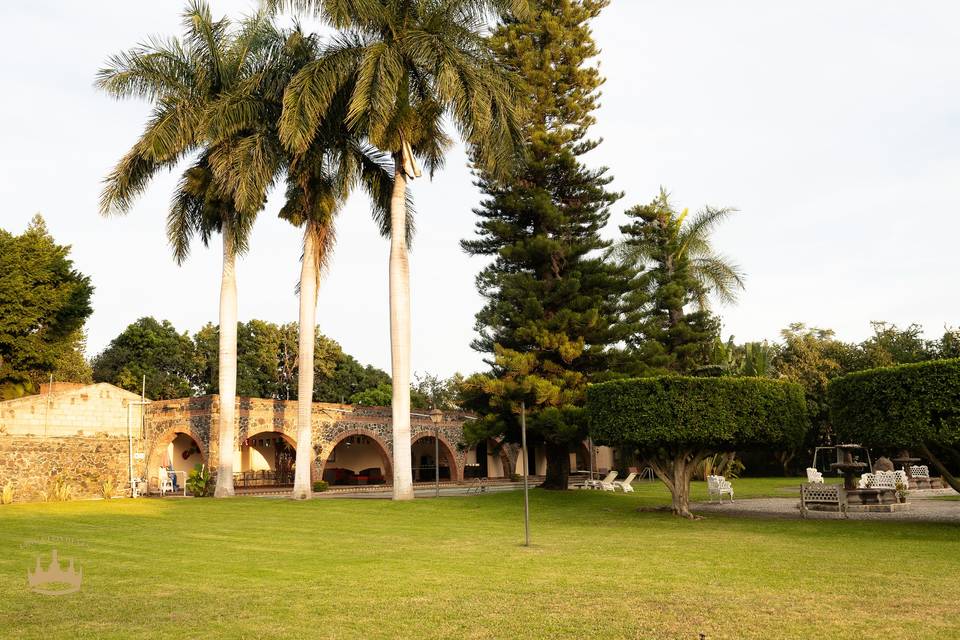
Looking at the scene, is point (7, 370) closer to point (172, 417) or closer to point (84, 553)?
point (172, 417)

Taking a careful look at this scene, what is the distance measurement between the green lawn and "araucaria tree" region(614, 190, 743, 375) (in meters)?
13.2

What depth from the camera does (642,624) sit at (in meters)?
5.61

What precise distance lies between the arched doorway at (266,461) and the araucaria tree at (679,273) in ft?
46.8

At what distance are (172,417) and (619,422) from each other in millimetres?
18413

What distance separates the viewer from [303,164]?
20.3 metres

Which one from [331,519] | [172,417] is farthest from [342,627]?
[172,417]

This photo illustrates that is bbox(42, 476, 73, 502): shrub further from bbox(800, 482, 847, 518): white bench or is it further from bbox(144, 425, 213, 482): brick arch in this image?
bbox(800, 482, 847, 518): white bench

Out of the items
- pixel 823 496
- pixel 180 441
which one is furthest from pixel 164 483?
pixel 823 496

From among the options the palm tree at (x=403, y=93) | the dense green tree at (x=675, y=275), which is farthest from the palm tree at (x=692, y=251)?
the palm tree at (x=403, y=93)

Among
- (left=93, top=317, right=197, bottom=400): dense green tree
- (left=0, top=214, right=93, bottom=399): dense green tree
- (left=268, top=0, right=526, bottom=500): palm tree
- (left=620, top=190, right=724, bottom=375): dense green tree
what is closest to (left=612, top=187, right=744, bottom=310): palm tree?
(left=620, top=190, right=724, bottom=375): dense green tree

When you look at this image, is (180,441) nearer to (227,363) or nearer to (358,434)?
(358,434)

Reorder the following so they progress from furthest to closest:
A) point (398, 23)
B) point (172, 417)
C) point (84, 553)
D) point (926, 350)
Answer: point (926, 350)
point (172, 417)
point (398, 23)
point (84, 553)

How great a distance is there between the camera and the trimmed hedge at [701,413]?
50.1 ft

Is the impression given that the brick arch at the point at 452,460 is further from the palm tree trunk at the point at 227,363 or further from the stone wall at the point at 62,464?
the palm tree trunk at the point at 227,363
